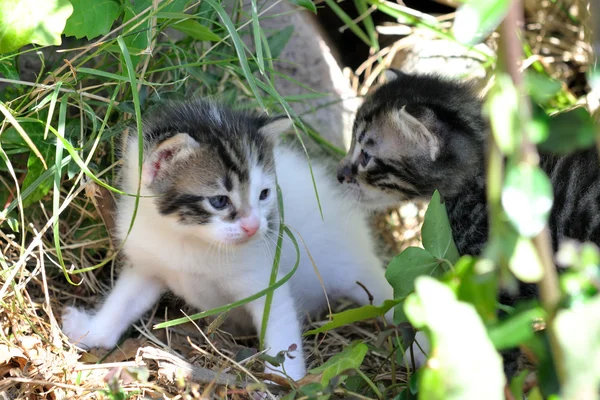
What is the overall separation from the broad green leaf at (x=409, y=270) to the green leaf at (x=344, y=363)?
12 centimetres

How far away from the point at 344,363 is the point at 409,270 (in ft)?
0.94

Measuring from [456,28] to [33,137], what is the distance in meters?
1.78

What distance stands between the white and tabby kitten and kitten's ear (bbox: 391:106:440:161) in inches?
16.8

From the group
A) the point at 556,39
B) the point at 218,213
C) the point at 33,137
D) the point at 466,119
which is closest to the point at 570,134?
the point at 466,119

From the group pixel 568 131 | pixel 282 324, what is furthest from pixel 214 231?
pixel 568 131

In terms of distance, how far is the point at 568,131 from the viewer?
38.2 inches

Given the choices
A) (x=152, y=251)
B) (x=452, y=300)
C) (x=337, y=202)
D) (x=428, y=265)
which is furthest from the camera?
(x=337, y=202)

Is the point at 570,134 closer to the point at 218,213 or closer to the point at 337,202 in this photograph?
the point at 218,213

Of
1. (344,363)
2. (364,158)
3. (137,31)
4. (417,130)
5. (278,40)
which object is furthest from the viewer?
(278,40)

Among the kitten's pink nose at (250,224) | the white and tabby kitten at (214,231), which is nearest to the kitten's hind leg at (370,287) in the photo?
the white and tabby kitten at (214,231)

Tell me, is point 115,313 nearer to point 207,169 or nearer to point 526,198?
point 207,169

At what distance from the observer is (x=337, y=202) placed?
262 cm

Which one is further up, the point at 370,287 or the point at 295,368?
the point at 295,368

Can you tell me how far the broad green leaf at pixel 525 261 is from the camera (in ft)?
2.83
